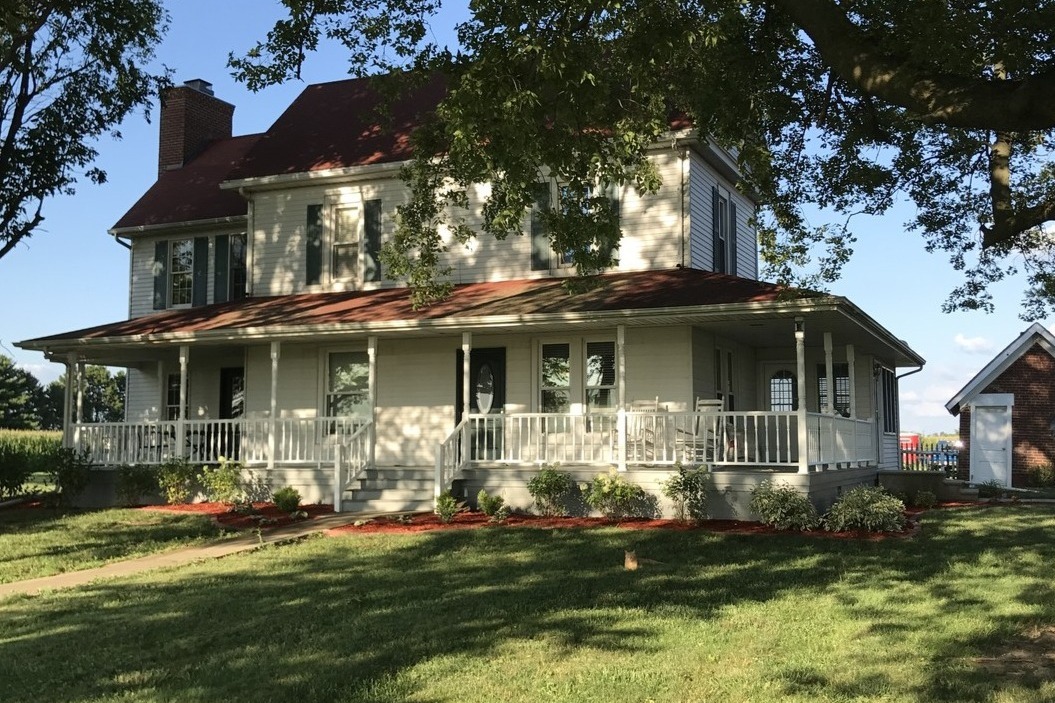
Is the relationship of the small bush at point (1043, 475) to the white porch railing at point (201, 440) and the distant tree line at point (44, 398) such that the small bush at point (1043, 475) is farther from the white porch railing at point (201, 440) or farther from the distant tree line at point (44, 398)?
the distant tree line at point (44, 398)

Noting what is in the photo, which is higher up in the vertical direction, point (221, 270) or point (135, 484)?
point (221, 270)

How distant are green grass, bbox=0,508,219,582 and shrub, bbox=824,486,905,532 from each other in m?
8.84

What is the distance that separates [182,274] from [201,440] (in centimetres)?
532

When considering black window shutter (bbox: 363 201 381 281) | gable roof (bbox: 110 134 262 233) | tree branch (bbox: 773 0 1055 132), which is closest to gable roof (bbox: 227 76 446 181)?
black window shutter (bbox: 363 201 381 281)

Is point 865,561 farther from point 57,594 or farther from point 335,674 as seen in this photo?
point 57,594

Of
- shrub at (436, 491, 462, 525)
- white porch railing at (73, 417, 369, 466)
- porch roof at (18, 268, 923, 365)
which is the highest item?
porch roof at (18, 268, 923, 365)

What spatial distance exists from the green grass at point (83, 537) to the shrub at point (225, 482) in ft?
3.54

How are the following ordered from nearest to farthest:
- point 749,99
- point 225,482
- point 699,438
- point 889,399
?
point 749,99
point 699,438
point 225,482
point 889,399

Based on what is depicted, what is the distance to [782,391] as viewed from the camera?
20.1 meters

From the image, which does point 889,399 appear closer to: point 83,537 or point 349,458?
point 349,458

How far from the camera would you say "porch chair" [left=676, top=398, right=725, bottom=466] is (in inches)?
570

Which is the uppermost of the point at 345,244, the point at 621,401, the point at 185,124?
the point at 185,124

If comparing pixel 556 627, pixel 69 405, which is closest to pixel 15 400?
A: pixel 69 405

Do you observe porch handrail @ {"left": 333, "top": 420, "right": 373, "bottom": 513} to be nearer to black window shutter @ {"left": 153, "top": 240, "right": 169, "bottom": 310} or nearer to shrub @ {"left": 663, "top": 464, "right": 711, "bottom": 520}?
shrub @ {"left": 663, "top": 464, "right": 711, "bottom": 520}
